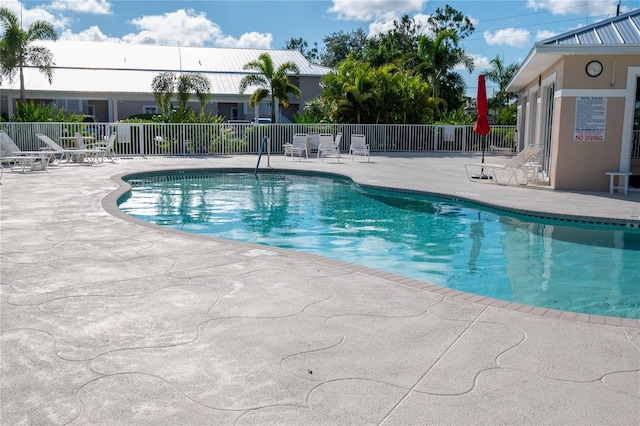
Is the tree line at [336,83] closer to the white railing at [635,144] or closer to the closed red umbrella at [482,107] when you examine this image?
the closed red umbrella at [482,107]

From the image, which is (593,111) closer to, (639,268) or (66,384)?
(639,268)

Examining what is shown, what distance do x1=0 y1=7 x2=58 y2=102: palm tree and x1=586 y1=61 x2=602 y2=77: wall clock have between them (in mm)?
19619

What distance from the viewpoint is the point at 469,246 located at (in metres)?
8.85

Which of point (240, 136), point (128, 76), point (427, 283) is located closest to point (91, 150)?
point (240, 136)

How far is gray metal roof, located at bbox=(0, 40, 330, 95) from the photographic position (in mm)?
31338

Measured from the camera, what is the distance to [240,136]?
2305 cm

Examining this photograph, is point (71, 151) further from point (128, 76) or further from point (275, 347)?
point (128, 76)

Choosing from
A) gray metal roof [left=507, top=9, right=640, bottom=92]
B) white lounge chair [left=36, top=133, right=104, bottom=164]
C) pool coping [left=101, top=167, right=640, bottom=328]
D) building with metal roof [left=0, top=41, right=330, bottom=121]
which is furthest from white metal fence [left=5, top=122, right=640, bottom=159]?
building with metal roof [left=0, top=41, right=330, bottom=121]

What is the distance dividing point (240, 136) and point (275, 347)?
19.8m

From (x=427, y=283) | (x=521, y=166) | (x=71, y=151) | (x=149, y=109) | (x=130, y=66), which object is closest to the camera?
(x=427, y=283)

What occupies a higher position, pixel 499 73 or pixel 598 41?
pixel 499 73

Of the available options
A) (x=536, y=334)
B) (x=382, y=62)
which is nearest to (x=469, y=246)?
(x=536, y=334)

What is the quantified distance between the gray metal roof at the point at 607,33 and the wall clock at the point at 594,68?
0.51 m

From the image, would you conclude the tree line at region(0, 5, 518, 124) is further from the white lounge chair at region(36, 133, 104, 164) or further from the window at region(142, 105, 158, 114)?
the window at region(142, 105, 158, 114)
